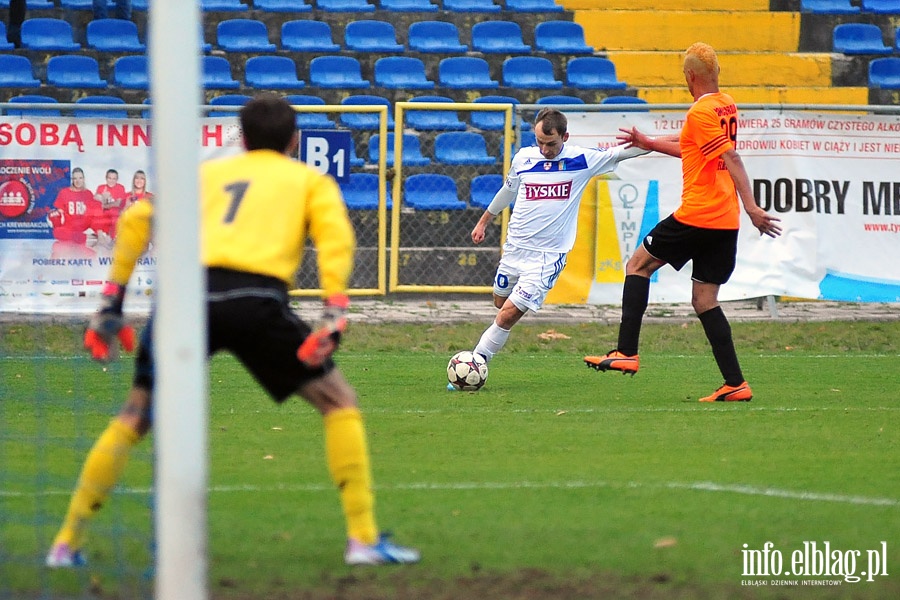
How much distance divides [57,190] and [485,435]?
266 inches

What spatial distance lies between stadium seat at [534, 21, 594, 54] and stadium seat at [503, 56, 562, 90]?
529 millimetres

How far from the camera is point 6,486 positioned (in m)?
6.28

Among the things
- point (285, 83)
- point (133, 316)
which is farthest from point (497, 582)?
point (285, 83)

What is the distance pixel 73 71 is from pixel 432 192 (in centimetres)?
485

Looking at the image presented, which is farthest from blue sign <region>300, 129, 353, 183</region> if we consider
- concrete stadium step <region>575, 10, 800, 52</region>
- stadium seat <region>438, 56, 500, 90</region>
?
concrete stadium step <region>575, 10, 800, 52</region>

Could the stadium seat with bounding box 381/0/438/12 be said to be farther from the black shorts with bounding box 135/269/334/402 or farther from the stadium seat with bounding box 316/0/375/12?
the black shorts with bounding box 135/269/334/402

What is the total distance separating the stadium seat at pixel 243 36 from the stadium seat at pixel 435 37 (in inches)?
77.7

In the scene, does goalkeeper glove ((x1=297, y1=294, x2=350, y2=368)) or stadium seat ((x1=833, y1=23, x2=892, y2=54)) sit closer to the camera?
goalkeeper glove ((x1=297, y1=294, x2=350, y2=368))

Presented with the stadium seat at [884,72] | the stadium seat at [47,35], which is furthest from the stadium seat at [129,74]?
the stadium seat at [884,72]

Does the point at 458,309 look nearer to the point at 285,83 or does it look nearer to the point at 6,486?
the point at 285,83

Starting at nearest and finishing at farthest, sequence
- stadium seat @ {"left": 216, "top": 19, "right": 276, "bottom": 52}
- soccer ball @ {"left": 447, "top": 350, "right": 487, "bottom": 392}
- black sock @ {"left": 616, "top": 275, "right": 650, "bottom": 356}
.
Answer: black sock @ {"left": 616, "top": 275, "right": 650, "bottom": 356}, soccer ball @ {"left": 447, "top": 350, "right": 487, "bottom": 392}, stadium seat @ {"left": 216, "top": 19, "right": 276, "bottom": 52}

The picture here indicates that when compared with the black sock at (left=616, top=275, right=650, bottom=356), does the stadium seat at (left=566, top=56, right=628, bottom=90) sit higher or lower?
higher

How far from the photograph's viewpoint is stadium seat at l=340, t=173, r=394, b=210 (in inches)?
607

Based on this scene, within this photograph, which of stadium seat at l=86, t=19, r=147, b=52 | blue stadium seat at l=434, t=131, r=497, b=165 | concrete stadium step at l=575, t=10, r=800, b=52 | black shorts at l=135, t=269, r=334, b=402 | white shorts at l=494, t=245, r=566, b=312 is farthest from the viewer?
concrete stadium step at l=575, t=10, r=800, b=52
